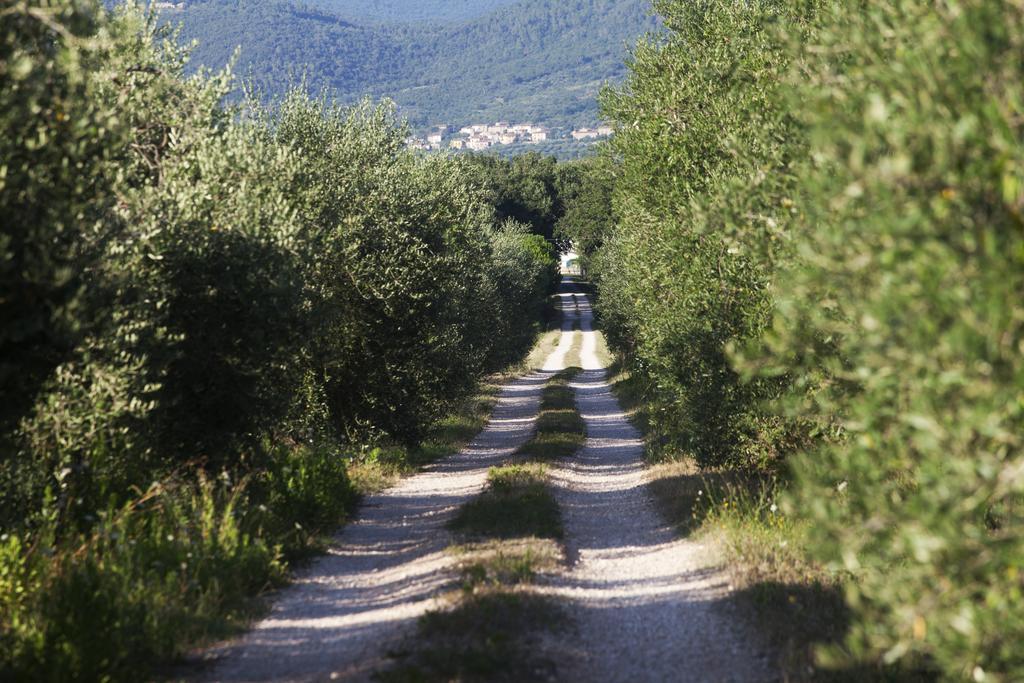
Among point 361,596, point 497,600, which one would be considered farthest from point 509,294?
point 497,600

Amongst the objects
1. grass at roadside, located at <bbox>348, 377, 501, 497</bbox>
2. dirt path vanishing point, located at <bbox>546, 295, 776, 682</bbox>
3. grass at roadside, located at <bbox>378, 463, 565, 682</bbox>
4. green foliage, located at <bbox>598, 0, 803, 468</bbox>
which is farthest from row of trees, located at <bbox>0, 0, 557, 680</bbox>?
green foliage, located at <bbox>598, 0, 803, 468</bbox>

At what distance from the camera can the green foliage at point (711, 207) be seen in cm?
1209

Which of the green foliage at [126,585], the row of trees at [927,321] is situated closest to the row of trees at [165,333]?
the green foliage at [126,585]

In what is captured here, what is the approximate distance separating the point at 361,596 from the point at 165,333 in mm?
4310

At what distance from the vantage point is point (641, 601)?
12.1 meters

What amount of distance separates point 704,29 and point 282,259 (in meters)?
13.0

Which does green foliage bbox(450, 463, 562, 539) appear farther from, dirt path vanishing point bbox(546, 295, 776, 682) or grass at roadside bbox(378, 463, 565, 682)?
dirt path vanishing point bbox(546, 295, 776, 682)

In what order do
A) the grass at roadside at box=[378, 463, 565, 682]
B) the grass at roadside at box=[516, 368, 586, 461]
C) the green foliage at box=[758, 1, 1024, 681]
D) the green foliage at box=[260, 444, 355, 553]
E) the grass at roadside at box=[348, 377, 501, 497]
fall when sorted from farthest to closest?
the grass at roadside at box=[516, 368, 586, 461]
the grass at roadside at box=[348, 377, 501, 497]
the green foliage at box=[260, 444, 355, 553]
the grass at roadside at box=[378, 463, 565, 682]
the green foliage at box=[758, 1, 1024, 681]

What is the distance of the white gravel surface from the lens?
9531 mm

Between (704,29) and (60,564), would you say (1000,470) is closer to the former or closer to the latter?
(60,564)

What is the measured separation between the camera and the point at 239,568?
A: 12281 mm

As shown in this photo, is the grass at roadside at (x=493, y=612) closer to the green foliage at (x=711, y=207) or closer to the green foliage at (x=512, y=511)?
the green foliage at (x=512, y=511)

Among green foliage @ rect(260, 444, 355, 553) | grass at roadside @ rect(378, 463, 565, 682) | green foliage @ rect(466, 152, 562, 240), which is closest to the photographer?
grass at roadside @ rect(378, 463, 565, 682)

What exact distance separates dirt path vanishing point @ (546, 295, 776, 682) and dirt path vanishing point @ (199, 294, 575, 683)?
1830mm
